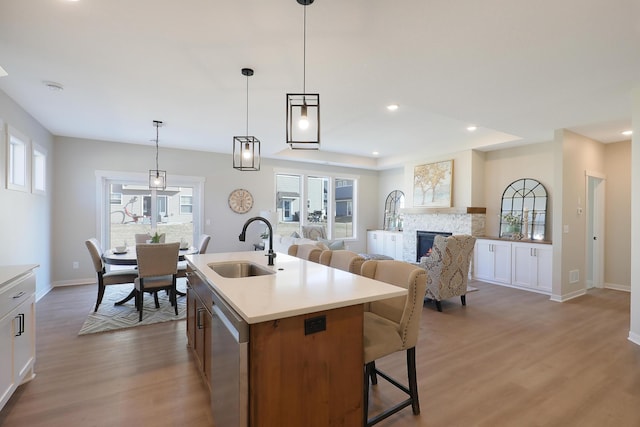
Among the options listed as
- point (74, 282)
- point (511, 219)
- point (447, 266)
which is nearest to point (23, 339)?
point (74, 282)

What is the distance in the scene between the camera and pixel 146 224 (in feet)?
19.9

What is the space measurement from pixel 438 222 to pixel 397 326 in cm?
522

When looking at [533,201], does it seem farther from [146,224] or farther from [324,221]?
[146,224]

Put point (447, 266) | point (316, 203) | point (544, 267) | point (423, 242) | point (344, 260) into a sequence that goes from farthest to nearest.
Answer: point (316, 203), point (423, 242), point (544, 267), point (447, 266), point (344, 260)

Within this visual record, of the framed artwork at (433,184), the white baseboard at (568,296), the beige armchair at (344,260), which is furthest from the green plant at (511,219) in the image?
the beige armchair at (344,260)

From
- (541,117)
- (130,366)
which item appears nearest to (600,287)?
(541,117)

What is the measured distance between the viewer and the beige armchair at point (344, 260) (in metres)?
2.37

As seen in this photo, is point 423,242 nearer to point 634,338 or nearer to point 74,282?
point 634,338

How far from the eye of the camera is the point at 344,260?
2473 mm

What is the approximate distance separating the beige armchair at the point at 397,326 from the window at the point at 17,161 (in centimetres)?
449

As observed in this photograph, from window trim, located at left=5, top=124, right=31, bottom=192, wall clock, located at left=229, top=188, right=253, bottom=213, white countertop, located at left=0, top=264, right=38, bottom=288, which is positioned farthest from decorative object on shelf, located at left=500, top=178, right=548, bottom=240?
window trim, located at left=5, top=124, right=31, bottom=192

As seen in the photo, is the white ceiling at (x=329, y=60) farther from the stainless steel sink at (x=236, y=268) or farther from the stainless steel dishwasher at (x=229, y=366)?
the stainless steel dishwasher at (x=229, y=366)

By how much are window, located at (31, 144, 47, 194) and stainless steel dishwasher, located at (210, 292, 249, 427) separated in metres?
4.60

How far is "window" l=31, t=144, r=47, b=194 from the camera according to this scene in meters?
4.46
